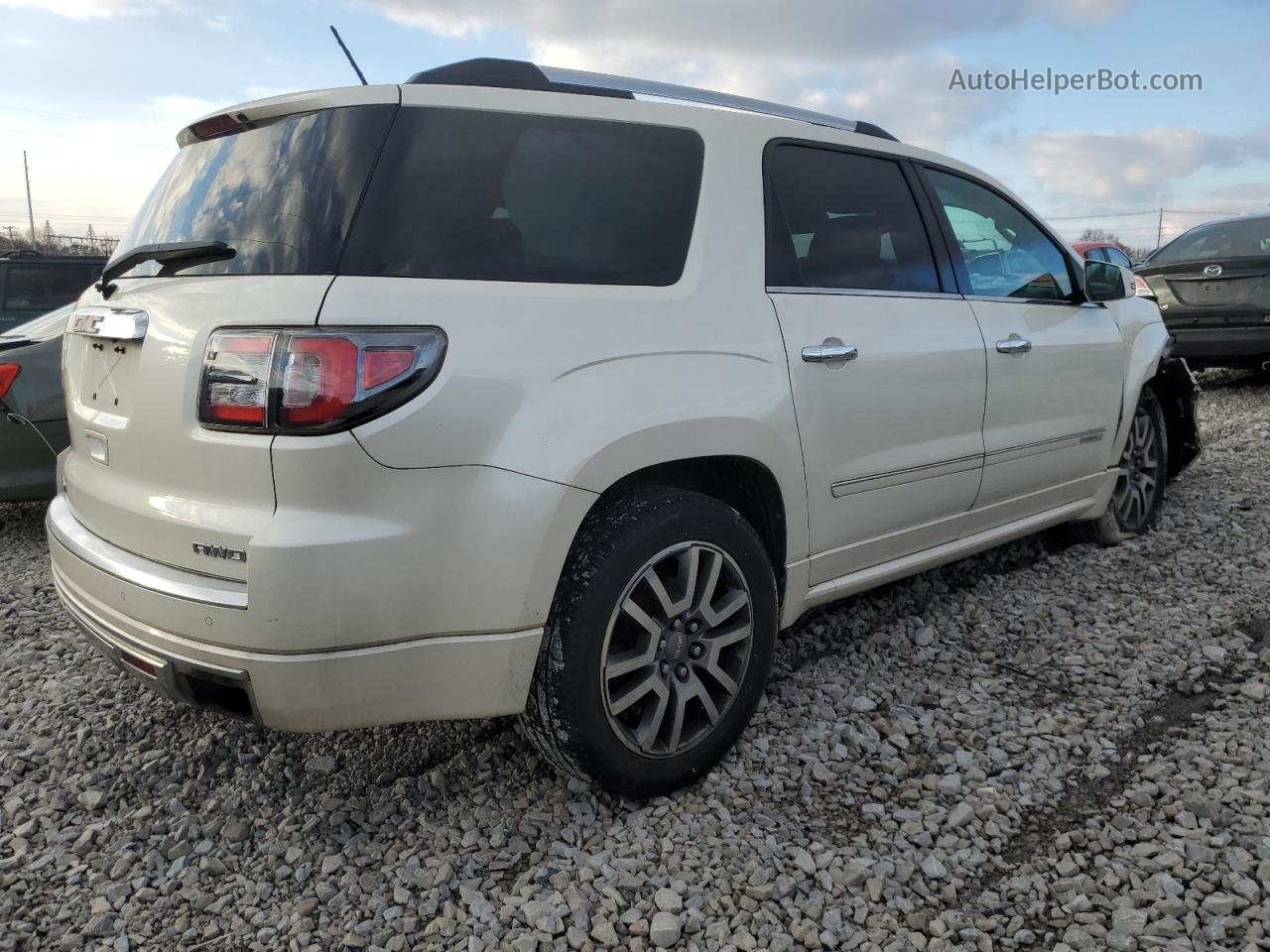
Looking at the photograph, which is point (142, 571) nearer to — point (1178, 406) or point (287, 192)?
point (287, 192)

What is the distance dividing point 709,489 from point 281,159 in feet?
4.63

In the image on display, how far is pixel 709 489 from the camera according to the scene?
9.43 feet

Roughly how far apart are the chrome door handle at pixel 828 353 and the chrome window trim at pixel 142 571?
162cm

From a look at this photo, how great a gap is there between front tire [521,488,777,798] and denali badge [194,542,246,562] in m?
0.71

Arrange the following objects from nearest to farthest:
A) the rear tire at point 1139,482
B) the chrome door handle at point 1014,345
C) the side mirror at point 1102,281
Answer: the chrome door handle at point 1014,345
the side mirror at point 1102,281
the rear tire at point 1139,482

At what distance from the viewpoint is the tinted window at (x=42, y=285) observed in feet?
27.3

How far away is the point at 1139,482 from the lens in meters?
4.82

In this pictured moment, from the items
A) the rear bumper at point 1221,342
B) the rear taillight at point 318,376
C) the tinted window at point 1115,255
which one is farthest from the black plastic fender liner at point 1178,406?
the tinted window at point 1115,255

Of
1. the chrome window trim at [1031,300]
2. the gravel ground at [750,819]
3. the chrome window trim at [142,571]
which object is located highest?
the chrome window trim at [1031,300]

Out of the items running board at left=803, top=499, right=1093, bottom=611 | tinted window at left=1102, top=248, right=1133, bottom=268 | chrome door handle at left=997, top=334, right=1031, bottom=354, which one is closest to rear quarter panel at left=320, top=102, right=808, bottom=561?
running board at left=803, top=499, right=1093, bottom=611

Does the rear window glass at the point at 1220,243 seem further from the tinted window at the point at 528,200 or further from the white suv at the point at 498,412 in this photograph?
the tinted window at the point at 528,200

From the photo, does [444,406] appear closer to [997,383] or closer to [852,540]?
[852,540]

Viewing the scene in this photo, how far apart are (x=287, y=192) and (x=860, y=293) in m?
A: 1.71

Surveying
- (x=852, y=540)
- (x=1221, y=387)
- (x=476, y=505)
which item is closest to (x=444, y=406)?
(x=476, y=505)
